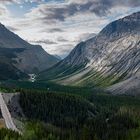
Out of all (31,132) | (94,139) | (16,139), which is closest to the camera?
(16,139)

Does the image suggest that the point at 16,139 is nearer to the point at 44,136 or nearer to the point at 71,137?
the point at 44,136

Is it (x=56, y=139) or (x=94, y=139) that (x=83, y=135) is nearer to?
(x=94, y=139)

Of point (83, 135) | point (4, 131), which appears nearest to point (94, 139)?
point (83, 135)

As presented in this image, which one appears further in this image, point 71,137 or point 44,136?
point 71,137

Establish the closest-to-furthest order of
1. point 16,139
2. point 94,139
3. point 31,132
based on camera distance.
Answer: point 16,139 < point 31,132 < point 94,139

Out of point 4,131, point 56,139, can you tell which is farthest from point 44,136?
point 4,131

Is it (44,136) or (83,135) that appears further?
(83,135)

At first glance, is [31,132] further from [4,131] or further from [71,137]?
[71,137]
